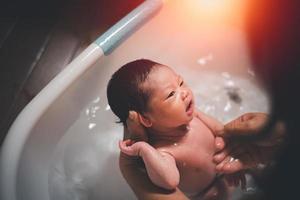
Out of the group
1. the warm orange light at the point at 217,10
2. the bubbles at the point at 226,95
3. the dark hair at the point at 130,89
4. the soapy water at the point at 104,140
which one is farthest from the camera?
the warm orange light at the point at 217,10

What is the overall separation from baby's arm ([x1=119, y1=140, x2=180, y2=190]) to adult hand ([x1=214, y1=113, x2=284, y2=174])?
116 millimetres

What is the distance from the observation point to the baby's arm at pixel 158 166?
790 millimetres

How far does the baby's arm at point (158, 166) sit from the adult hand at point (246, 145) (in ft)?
0.38

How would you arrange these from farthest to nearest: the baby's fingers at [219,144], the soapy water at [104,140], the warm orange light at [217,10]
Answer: the warm orange light at [217,10] < the soapy water at [104,140] < the baby's fingers at [219,144]

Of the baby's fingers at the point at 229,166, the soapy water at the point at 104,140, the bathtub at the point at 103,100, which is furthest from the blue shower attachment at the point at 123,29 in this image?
the baby's fingers at the point at 229,166

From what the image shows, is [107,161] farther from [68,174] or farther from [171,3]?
[171,3]

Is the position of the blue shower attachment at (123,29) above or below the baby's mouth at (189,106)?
above

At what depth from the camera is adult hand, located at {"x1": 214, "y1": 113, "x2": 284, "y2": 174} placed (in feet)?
2.82

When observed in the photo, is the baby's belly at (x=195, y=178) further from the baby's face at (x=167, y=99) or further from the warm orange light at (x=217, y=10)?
the warm orange light at (x=217, y=10)

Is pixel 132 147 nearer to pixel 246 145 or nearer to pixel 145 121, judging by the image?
pixel 145 121

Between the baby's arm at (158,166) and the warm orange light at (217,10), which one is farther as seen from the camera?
the warm orange light at (217,10)

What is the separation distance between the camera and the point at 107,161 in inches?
41.4

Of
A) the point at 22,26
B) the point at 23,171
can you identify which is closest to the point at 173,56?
the point at 22,26

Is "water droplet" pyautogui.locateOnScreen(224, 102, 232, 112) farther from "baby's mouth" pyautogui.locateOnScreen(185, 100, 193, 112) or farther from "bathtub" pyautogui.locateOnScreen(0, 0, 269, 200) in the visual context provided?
"baby's mouth" pyautogui.locateOnScreen(185, 100, 193, 112)
